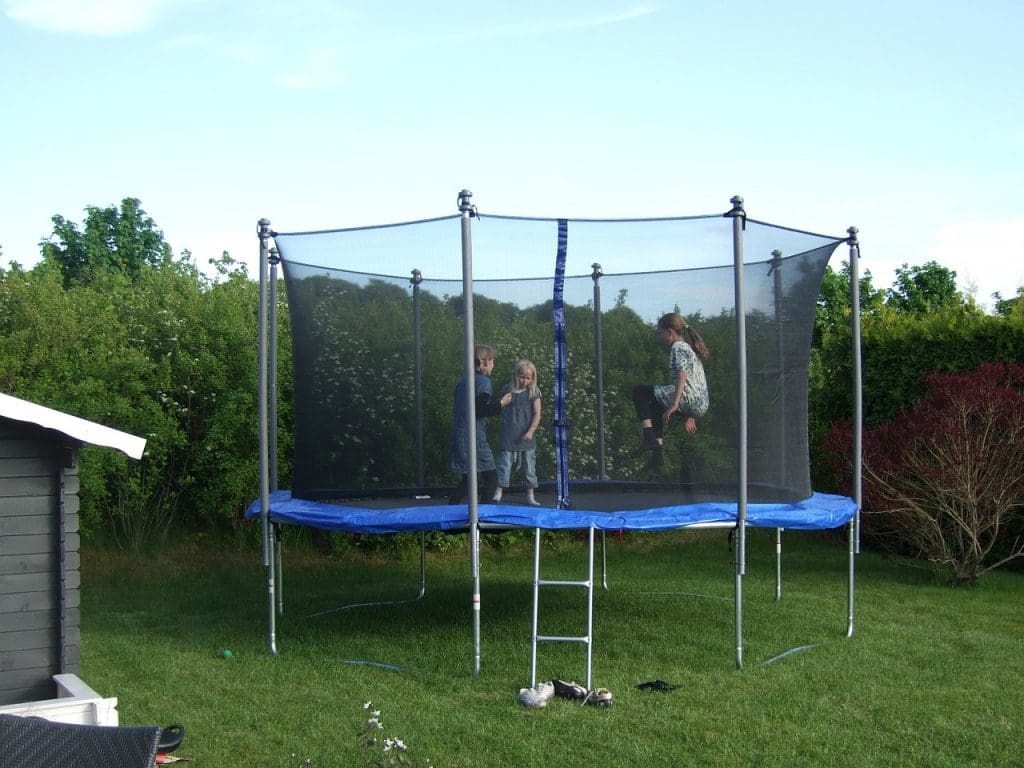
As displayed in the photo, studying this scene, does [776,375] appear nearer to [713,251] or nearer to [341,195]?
[713,251]

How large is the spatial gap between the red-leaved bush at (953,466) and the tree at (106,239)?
1906 cm

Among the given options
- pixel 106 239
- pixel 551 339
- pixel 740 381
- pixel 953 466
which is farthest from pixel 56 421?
pixel 106 239

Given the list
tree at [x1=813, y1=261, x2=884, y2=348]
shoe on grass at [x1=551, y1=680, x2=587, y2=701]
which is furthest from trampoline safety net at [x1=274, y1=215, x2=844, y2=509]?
tree at [x1=813, y1=261, x2=884, y2=348]

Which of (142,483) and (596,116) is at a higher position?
(596,116)

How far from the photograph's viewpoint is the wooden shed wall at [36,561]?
4016mm

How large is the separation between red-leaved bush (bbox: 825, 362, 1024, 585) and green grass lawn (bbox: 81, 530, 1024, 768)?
0.37 m

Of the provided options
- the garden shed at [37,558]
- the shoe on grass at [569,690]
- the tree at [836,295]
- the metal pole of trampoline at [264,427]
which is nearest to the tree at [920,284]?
the tree at [836,295]

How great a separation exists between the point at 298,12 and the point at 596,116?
6.86ft

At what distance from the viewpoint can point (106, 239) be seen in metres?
24.2

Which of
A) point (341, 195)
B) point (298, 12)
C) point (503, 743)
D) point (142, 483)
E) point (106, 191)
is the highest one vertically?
point (106, 191)

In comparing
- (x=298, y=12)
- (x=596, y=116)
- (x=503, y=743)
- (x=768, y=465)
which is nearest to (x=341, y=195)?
(x=298, y=12)

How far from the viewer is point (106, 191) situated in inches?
894

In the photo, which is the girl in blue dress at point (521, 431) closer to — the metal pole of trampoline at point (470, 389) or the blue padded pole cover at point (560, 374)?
the blue padded pole cover at point (560, 374)

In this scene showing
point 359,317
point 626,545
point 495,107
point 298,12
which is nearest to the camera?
point 359,317
